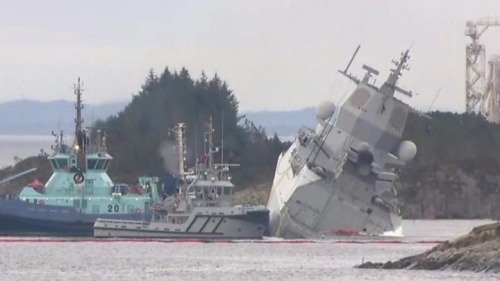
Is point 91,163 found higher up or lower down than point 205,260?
higher up

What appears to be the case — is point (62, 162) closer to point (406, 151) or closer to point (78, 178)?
point (78, 178)

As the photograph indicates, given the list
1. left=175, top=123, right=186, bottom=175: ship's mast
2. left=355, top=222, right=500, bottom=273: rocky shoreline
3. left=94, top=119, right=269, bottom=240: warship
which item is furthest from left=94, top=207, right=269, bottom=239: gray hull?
left=355, top=222, right=500, bottom=273: rocky shoreline

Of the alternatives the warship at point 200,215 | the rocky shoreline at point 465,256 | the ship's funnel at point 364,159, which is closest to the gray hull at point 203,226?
the warship at point 200,215

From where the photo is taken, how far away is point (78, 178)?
116 metres

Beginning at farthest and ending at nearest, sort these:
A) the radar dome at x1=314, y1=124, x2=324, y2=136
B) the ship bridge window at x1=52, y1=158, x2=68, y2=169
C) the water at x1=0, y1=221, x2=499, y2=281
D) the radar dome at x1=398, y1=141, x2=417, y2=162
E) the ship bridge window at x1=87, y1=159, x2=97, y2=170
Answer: the ship bridge window at x1=52, y1=158, x2=68, y2=169 < the ship bridge window at x1=87, y1=159, x2=97, y2=170 < the radar dome at x1=314, y1=124, x2=324, y2=136 < the radar dome at x1=398, y1=141, x2=417, y2=162 < the water at x1=0, y1=221, x2=499, y2=281

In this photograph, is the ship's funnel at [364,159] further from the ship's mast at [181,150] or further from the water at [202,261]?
the ship's mast at [181,150]

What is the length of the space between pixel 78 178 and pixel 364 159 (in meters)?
17.2

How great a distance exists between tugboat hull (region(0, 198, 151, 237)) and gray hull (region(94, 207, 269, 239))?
110 inches

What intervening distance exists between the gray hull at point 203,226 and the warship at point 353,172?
190 centimetres

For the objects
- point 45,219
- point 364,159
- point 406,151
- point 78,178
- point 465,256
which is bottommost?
point 45,219

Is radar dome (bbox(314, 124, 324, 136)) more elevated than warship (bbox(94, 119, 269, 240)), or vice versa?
radar dome (bbox(314, 124, 324, 136))

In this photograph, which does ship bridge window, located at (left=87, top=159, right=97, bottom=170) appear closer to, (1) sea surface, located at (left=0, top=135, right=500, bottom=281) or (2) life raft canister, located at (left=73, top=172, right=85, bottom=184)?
(2) life raft canister, located at (left=73, top=172, right=85, bottom=184)

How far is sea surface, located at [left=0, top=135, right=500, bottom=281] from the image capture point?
81.2 metres

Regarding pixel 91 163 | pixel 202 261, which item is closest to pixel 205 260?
pixel 202 261
